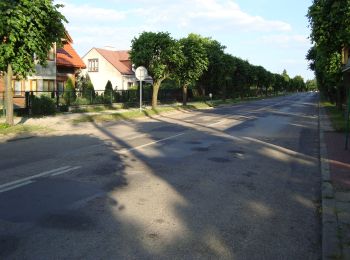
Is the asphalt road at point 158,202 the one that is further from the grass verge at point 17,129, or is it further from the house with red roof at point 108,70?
the house with red roof at point 108,70

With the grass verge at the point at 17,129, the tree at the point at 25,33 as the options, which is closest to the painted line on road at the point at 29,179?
the grass verge at the point at 17,129

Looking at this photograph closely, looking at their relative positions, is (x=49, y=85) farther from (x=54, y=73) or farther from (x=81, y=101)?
(x=81, y=101)

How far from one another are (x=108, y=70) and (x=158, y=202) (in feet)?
178

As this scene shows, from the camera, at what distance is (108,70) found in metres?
59.6

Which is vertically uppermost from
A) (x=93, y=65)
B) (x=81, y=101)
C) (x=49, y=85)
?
(x=93, y=65)

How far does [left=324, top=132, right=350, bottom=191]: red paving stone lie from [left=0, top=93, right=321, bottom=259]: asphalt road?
1.34 ft

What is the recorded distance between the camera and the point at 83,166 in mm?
9438

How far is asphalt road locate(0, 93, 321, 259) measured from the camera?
4.86 meters

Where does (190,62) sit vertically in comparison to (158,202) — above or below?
above

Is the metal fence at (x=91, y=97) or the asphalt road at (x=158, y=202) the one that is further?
the metal fence at (x=91, y=97)

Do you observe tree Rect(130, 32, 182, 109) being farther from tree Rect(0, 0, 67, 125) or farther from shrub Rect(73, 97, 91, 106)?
tree Rect(0, 0, 67, 125)

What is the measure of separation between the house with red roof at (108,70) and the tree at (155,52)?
27.5 metres

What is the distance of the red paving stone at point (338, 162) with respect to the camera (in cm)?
812

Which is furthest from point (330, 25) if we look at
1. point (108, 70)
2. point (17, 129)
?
point (108, 70)
